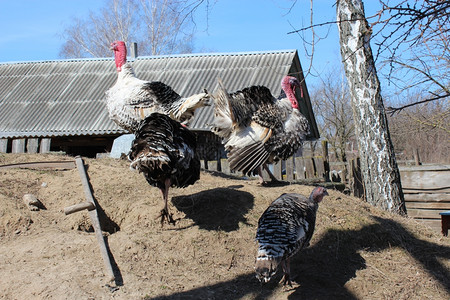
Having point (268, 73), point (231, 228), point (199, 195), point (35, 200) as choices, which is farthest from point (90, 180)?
point (268, 73)

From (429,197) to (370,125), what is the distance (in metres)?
4.65

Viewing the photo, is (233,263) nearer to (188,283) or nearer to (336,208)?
(188,283)

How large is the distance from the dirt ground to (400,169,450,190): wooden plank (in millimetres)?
4500

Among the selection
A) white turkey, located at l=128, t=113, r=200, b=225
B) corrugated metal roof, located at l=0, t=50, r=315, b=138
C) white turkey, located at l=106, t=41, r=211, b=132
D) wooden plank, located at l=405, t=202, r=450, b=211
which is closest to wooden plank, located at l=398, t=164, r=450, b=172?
wooden plank, located at l=405, t=202, r=450, b=211

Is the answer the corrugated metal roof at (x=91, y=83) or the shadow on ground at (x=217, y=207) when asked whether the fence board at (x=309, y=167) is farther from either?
the corrugated metal roof at (x=91, y=83)

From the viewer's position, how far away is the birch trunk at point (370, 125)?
702 cm

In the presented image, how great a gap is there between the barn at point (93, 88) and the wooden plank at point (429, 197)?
5.21 m

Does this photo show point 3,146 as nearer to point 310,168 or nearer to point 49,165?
point 49,165

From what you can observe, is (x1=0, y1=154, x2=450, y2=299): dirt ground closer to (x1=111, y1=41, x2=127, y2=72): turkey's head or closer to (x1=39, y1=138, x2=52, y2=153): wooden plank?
(x1=39, y1=138, x2=52, y2=153): wooden plank

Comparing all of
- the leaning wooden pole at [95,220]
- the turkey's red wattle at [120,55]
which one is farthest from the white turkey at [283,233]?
the turkey's red wattle at [120,55]

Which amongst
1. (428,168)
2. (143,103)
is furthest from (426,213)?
(143,103)

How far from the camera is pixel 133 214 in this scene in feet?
19.2

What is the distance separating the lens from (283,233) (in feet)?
13.8

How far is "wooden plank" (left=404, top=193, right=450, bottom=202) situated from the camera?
1028 cm
